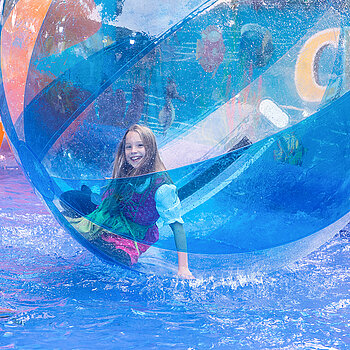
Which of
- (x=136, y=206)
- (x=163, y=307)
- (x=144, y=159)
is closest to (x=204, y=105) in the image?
(x=144, y=159)

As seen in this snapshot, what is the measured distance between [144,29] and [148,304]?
3.73 ft

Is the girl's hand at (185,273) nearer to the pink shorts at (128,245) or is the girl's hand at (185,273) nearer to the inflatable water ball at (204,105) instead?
the inflatable water ball at (204,105)

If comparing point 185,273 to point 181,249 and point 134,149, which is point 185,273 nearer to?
point 181,249

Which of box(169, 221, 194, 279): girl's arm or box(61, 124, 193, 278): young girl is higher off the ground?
box(61, 124, 193, 278): young girl

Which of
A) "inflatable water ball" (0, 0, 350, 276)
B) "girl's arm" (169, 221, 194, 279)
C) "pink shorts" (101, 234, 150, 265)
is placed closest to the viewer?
"inflatable water ball" (0, 0, 350, 276)

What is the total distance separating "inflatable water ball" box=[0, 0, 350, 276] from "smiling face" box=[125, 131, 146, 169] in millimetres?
42

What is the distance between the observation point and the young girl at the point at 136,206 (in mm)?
1907

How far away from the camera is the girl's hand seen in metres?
2.16

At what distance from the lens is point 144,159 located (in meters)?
1.92

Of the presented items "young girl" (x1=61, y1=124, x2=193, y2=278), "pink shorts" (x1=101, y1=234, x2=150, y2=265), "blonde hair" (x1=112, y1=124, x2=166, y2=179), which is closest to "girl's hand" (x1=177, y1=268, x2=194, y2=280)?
"young girl" (x1=61, y1=124, x2=193, y2=278)

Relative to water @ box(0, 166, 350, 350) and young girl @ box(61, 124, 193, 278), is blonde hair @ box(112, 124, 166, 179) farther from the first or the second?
water @ box(0, 166, 350, 350)

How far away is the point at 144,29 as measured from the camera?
1.81m

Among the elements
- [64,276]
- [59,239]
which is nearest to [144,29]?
[64,276]

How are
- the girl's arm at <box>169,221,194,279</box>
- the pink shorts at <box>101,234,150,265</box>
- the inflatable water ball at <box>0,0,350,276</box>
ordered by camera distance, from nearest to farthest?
the inflatable water ball at <box>0,0,350,276</box>
the girl's arm at <box>169,221,194,279</box>
the pink shorts at <box>101,234,150,265</box>
